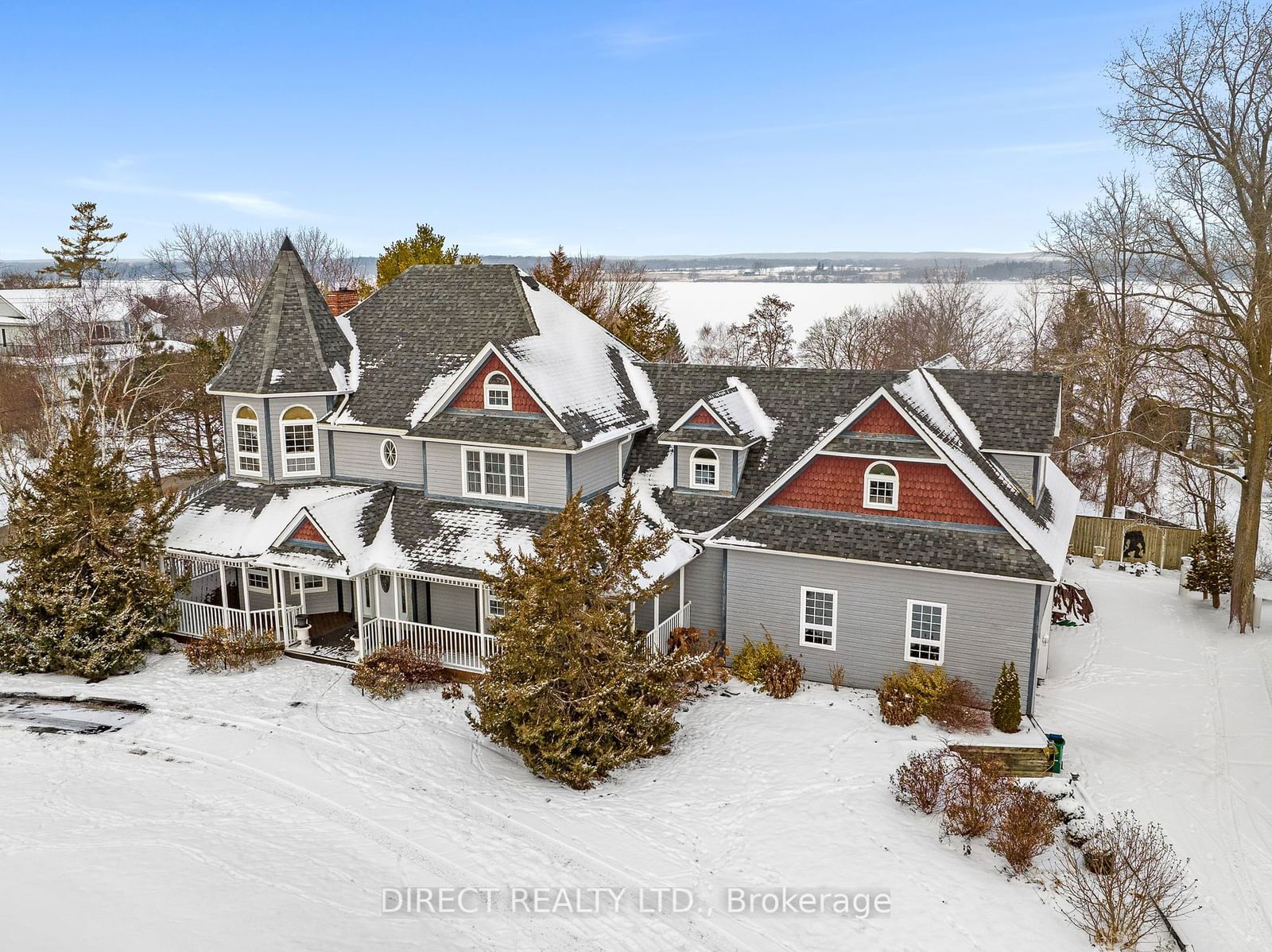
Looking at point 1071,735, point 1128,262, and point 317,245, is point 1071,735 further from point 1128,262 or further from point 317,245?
point 317,245

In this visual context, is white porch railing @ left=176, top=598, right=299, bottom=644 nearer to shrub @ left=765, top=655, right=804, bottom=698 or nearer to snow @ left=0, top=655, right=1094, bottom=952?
snow @ left=0, top=655, right=1094, bottom=952

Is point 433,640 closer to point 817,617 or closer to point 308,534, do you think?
point 308,534

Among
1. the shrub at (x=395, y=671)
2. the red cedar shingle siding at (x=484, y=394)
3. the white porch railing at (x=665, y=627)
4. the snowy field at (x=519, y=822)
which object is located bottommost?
the snowy field at (x=519, y=822)

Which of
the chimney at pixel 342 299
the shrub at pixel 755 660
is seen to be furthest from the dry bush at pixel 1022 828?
the chimney at pixel 342 299

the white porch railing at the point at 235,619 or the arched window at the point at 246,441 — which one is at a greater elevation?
the arched window at the point at 246,441

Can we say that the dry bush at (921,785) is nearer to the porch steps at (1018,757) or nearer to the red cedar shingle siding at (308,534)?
the porch steps at (1018,757)

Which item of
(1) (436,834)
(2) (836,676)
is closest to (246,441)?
(1) (436,834)
